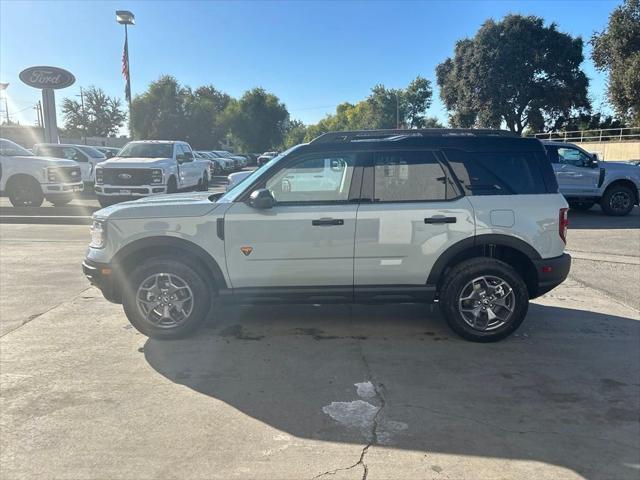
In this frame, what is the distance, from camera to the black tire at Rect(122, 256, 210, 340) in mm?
4594

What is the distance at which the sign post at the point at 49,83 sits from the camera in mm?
24125

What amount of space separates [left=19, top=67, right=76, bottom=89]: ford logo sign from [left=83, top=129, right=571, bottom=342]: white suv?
2552 cm

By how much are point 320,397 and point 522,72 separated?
127 ft

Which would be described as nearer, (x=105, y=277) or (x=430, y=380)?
(x=430, y=380)

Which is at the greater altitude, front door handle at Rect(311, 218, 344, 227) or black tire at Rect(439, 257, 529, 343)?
front door handle at Rect(311, 218, 344, 227)

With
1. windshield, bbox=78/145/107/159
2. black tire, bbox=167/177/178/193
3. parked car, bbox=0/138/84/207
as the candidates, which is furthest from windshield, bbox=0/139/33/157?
windshield, bbox=78/145/107/159

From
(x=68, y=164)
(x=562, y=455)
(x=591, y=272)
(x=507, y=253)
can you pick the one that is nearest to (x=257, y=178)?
(x=507, y=253)

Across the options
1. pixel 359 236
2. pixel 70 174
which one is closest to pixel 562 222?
pixel 359 236

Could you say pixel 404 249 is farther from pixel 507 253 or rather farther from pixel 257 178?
pixel 257 178

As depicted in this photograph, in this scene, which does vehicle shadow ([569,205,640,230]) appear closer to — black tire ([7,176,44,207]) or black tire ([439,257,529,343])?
black tire ([439,257,529,343])

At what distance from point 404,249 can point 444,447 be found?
196cm

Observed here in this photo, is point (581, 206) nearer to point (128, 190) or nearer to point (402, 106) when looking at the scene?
point (128, 190)

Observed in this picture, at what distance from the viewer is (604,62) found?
26453 millimetres

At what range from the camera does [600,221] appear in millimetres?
12820
